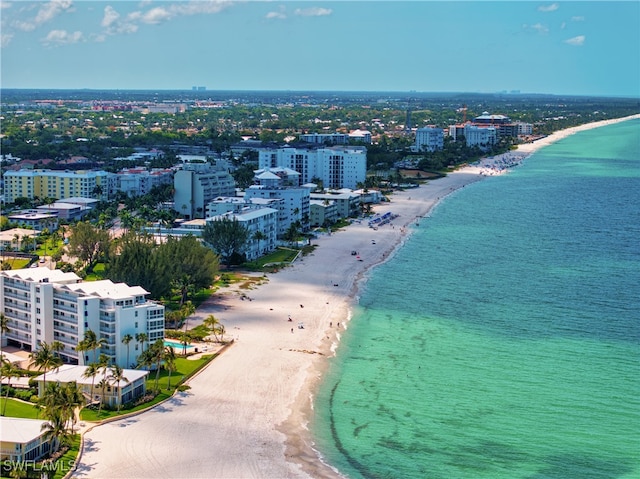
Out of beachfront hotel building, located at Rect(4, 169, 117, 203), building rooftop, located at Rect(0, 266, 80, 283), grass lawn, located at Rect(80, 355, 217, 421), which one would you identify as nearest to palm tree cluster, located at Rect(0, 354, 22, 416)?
grass lawn, located at Rect(80, 355, 217, 421)

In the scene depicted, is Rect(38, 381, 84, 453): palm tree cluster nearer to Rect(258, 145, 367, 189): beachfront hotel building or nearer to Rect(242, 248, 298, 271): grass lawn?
Rect(242, 248, 298, 271): grass lawn

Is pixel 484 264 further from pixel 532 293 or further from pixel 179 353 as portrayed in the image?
pixel 179 353

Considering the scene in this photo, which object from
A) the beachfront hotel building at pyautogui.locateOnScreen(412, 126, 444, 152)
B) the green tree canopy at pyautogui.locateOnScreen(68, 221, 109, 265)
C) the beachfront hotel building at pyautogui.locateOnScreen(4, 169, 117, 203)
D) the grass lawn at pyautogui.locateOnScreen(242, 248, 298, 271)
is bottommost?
the grass lawn at pyautogui.locateOnScreen(242, 248, 298, 271)

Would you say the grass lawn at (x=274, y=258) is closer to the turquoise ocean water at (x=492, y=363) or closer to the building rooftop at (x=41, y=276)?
the turquoise ocean water at (x=492, y=363)

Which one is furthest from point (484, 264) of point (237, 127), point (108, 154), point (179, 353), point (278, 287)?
point (237, 127)

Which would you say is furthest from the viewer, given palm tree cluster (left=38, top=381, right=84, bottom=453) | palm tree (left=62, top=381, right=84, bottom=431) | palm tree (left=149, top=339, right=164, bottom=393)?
palm tree (left=149, top=339, right=164, bottom=393)

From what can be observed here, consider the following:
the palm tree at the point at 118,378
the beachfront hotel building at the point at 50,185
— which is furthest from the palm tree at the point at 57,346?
the beachfront hotel building at the point at 50,185
